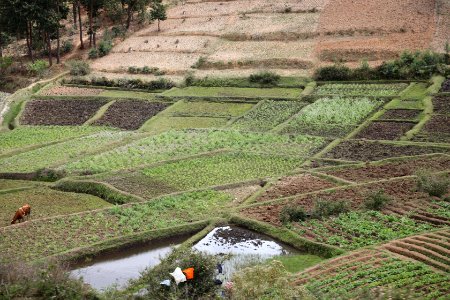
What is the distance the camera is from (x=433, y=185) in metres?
27.5

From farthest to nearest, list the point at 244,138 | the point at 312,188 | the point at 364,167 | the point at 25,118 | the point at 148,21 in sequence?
the point at 148,21 < the point at 25,118 < the point at 244,138 < the point at 364,167 < the point at 312,188

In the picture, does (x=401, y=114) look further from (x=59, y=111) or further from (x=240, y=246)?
(x=59, y=111)

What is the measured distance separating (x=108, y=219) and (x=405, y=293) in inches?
539

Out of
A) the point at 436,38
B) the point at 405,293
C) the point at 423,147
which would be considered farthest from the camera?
the point at 436,38

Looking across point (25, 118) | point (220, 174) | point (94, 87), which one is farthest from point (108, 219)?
point (94, 87)

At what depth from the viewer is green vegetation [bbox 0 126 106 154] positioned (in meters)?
39.5

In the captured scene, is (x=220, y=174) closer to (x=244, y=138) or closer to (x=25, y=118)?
(x=244, y=138)

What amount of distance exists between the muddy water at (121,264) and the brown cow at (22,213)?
4.46 m

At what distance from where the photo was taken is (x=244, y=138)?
38.0m

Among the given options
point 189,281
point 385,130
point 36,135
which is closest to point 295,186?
point 385,130

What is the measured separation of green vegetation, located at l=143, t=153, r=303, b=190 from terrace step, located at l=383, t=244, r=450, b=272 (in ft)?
33.3

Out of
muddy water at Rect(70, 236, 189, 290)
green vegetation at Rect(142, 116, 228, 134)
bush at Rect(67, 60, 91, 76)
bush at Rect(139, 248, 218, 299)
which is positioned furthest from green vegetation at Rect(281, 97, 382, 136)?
bush at Rect(67, 60, 91, 76)

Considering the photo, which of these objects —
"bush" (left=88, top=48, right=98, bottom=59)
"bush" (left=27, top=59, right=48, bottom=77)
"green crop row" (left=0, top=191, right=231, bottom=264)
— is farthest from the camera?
"bush" (left=88, top=48, right=98, bottom=59)

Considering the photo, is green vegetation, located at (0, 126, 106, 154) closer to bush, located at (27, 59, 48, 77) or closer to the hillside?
the hillside
